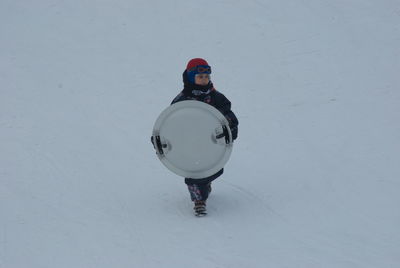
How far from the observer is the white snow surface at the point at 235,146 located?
5078 millimetres

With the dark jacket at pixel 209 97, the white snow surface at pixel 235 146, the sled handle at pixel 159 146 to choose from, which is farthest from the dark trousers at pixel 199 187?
the dark jacket at pixel 209 97

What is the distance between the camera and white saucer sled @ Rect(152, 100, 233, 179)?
5.52 m

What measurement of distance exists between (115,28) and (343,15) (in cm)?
450

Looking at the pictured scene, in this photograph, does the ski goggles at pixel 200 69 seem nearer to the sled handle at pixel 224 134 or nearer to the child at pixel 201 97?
the child at pixel 201 97

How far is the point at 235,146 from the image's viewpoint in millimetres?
7816

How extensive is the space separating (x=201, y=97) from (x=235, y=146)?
2.28m

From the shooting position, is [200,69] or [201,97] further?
[201,97]

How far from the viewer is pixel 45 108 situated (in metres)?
9.38

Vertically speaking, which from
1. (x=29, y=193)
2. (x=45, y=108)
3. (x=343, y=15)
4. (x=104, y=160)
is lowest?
(x=29, y=193)

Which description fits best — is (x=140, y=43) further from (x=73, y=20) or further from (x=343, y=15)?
(x=343, y=15)

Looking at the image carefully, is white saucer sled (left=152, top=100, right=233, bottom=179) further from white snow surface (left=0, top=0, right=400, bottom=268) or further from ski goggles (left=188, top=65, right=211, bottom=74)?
white snow surface (left=0, top=0, right=400, bottom=268)

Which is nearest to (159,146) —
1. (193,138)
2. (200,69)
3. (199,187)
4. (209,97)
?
(193,138)

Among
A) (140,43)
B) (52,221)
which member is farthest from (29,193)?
(140,43)

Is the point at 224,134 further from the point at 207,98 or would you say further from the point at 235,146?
the point at 235,146
